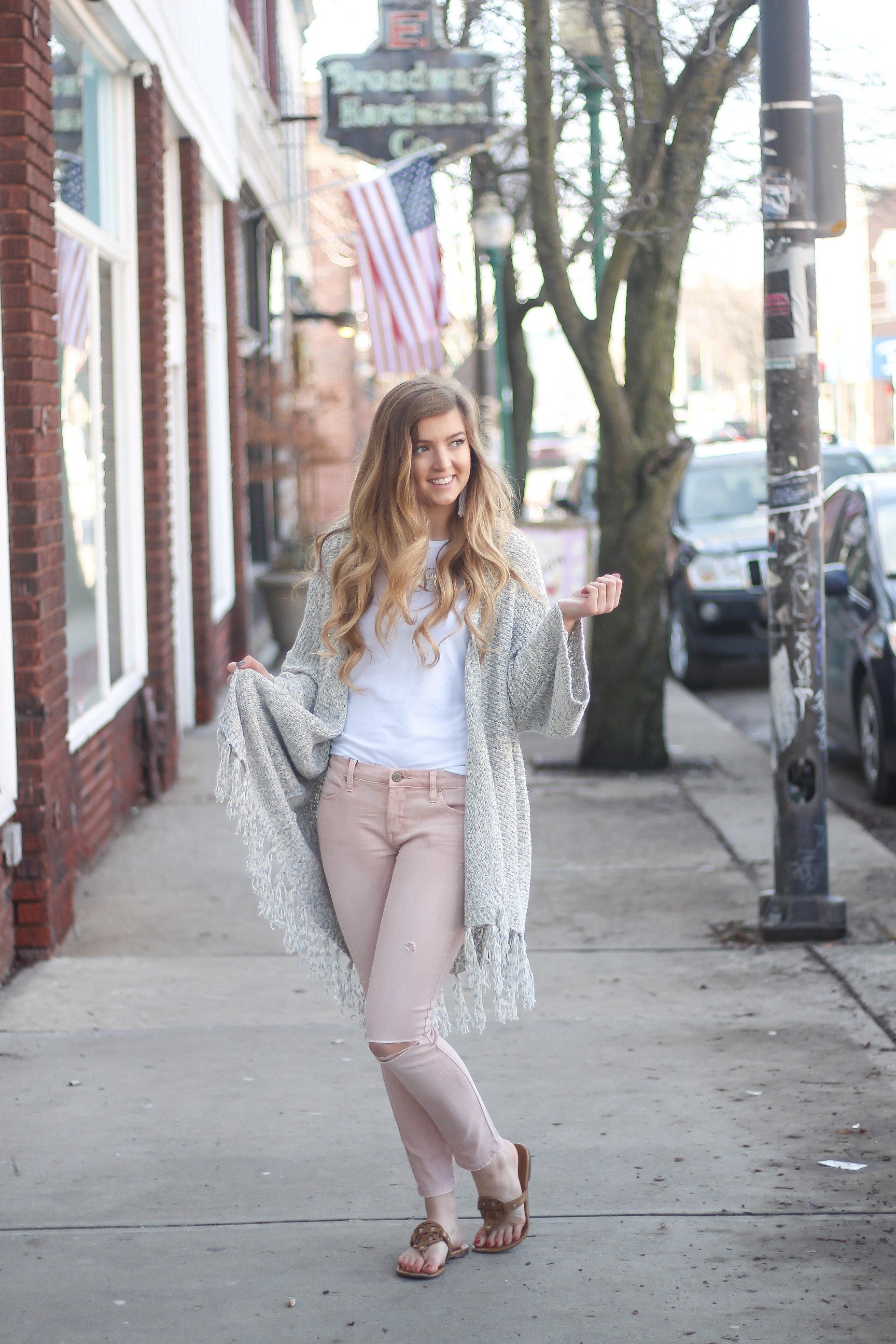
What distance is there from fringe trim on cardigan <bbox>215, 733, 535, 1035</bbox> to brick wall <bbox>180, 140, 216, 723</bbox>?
23.7 feet

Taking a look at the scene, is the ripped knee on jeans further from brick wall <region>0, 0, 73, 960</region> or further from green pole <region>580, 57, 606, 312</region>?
green pole <region>580, 57, 606, 312</region>

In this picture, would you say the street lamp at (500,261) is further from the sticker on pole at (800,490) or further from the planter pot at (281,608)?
the sticker on pole at (800,490)

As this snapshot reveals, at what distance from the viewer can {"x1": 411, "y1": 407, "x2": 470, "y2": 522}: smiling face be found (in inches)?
133

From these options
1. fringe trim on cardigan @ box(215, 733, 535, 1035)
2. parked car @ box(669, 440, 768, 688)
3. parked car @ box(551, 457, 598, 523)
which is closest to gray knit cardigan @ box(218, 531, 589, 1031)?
fringe trim on cardigan @ box(215, 733, 535, 1035)

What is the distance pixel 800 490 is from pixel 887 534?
3406mm

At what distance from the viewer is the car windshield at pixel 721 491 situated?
1391 centimetres

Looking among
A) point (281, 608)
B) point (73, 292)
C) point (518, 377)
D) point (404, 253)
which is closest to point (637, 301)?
point (73, 292)

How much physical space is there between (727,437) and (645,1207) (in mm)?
22531

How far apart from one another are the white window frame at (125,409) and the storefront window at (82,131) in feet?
0.18

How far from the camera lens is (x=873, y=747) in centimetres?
854

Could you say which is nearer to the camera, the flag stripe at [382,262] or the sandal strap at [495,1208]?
the sandal strap at [495,1208]

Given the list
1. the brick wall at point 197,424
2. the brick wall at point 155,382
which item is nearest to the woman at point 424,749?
the brick wall at point 155,382

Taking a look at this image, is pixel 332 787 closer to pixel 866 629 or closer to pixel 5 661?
pixel 5 661

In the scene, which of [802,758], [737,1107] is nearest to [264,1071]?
[737,1107]
